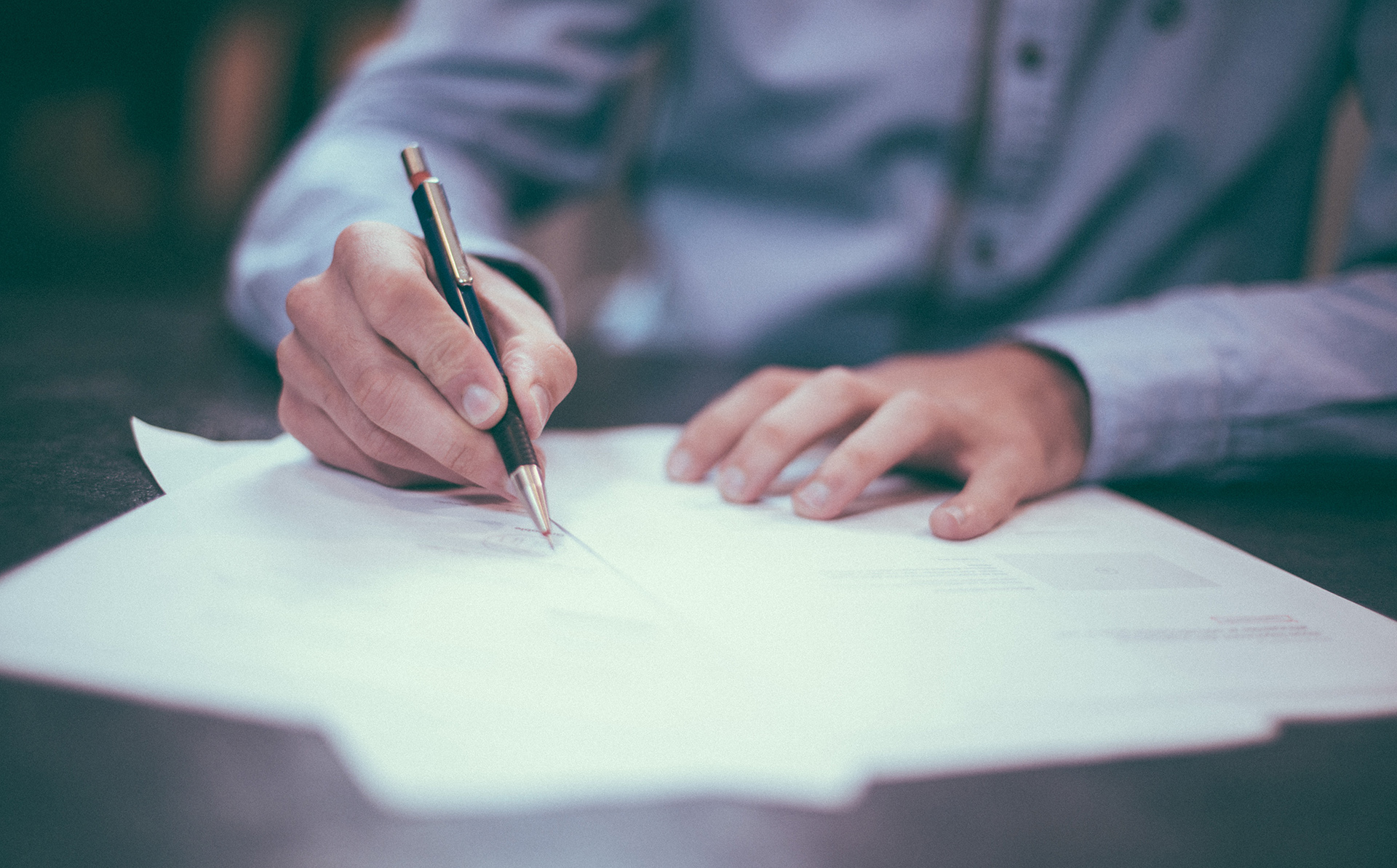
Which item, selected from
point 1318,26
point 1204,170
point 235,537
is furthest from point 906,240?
point 235,537

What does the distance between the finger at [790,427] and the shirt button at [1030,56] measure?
397 mm

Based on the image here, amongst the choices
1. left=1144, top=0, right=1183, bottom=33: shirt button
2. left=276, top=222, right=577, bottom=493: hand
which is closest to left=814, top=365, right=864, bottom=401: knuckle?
left=276, top=222, right=577, bottom=493: hand

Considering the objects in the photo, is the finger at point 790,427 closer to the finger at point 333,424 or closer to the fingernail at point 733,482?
the fingernail at point 733,482

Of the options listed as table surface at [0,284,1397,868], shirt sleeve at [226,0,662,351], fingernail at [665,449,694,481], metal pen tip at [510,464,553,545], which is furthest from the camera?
shirt sleeve at [226,0,662,351]

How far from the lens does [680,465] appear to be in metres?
0.41

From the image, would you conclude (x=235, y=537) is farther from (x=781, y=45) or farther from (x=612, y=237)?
(x=612, y=237)

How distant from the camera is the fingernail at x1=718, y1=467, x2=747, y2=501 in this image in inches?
14.9

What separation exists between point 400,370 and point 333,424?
6cm

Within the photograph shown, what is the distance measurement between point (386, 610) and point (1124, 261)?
706mm

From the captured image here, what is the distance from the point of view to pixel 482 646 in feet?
0.74

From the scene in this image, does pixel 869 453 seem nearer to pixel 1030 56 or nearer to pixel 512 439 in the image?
pixel 512 439

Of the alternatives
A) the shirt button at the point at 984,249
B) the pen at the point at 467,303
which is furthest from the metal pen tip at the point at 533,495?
the shirt button at the point at 984,249

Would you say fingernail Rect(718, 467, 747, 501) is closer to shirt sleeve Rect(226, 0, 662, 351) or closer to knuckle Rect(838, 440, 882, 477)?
knuckle Rect(838, 440, 882, 477)

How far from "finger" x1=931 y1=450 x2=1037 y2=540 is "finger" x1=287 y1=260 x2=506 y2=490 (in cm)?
19
